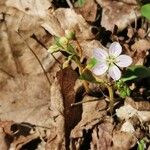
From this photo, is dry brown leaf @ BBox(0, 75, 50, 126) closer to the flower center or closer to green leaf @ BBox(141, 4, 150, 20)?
the flower center

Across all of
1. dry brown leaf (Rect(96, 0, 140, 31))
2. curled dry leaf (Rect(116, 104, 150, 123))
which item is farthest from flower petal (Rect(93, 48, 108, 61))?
dry brown leaf (Rect(96, 0, 140, 31))

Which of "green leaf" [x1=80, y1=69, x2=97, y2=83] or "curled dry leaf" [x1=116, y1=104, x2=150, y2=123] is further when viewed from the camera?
"curled dry leaf" [x1=116, y1=104, x2=150, y2=123]

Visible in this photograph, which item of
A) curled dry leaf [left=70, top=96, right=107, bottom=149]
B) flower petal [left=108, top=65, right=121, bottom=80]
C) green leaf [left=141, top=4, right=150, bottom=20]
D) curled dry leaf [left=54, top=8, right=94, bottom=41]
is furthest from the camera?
curled dry leaf [left=54, top=8, right=94, bottom=41]

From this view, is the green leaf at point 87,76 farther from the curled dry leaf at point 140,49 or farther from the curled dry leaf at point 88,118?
the curled dry leaf at point 140,49

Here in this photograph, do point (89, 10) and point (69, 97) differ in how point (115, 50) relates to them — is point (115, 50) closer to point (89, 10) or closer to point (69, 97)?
point (69, 97)

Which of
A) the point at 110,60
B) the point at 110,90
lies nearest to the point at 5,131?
the point at 110,90
